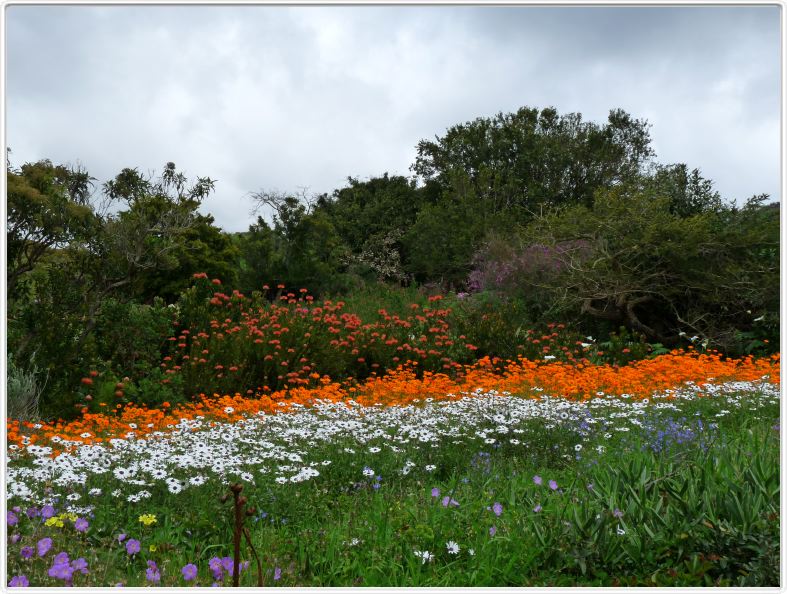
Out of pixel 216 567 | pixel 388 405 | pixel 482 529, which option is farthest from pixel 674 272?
pixel 216 567

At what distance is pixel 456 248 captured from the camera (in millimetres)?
21266

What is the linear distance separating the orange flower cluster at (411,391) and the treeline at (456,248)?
4.93 ft

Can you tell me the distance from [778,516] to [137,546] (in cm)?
276

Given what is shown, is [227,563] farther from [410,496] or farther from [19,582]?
[410,496]

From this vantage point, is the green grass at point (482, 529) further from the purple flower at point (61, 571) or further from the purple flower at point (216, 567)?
the purple flower at point (61, 571)

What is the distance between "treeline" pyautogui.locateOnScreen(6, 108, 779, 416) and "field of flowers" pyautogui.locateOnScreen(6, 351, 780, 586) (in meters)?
2.67

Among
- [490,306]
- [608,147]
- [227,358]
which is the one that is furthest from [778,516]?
[608,147]

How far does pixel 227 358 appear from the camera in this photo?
8.97 metres

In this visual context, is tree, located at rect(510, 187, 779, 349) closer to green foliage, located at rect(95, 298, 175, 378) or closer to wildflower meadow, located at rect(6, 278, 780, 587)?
wildflower meadow, located at rect(6, 278, 780, 587)

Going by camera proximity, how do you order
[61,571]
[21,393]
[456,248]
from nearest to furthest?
[61,571], [21,393], [456,248]

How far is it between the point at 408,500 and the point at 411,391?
13.4 ft

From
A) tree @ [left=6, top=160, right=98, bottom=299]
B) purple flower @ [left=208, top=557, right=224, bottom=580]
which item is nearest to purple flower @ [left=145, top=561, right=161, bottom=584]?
purple flower @ [left=208, top=557, right=224, bottom=580]

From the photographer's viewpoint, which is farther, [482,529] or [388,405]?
[388,405]

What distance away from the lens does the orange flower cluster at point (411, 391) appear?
5.95m
